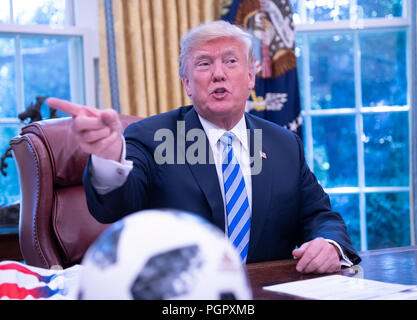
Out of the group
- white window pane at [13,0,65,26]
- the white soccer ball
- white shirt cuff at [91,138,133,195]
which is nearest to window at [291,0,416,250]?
white window pane at [13,0,65,26]

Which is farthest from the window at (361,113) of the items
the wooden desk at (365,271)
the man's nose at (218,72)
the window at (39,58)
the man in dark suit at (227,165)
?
the wooden desk at (365,271)

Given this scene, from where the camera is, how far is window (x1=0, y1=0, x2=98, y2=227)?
3064mm

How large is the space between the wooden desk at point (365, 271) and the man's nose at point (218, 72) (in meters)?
0.69

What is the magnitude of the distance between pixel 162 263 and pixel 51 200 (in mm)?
1334

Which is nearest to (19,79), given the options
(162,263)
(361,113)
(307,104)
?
(307,104)

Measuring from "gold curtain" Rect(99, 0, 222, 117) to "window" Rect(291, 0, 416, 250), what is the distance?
955mm

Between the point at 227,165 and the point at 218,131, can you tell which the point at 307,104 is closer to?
the point at 218,131

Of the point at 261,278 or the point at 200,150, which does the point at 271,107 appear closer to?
the point at 200,150

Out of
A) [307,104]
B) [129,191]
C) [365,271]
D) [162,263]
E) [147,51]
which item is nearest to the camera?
[162,263]

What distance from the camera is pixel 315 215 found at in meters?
1.67

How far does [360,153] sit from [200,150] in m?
2.23

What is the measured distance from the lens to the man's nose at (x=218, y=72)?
1716 mm

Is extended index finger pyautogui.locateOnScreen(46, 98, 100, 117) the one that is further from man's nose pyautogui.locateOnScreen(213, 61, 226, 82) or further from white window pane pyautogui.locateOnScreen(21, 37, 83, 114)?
white window pane pyautogui.locateOnScreen(21, 37, 83, 114)
